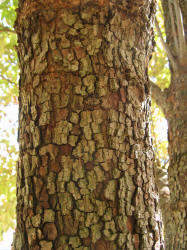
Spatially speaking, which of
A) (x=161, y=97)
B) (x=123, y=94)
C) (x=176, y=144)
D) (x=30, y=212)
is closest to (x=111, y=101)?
(x=123, y=94)

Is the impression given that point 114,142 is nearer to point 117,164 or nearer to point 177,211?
point 117,164

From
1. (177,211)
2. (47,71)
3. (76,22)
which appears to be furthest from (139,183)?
(177,211)

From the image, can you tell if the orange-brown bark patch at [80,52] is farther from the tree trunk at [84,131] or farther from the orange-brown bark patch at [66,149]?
the orange-brown bark patch at [66,149]

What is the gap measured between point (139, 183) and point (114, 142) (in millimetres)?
216

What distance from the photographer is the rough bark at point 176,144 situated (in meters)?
2.89

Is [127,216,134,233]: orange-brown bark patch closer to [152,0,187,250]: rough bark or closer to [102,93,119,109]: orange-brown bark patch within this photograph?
[102,93,119,109]: orange-brown bark patch

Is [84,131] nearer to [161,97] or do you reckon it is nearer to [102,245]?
[102,245]

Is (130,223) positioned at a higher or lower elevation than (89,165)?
lower

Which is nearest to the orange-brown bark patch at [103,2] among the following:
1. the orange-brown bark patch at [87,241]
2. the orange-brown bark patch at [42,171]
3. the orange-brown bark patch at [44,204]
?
the orange-brown bark patch at [42,171]

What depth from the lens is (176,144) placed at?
10.4ft

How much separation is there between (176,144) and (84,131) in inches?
89.4

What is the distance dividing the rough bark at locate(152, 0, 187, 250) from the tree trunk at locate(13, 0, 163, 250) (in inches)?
73.3

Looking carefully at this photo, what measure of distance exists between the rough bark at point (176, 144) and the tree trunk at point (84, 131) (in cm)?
186

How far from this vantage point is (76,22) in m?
1.23
